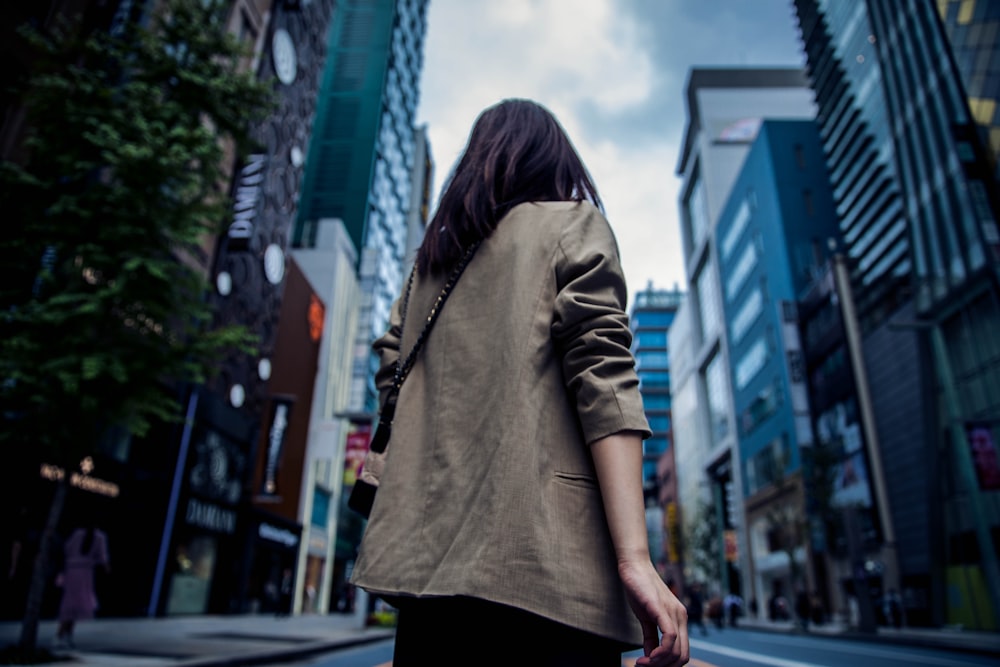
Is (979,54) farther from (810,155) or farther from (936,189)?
(810,155)

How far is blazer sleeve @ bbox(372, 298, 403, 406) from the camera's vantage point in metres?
1.52

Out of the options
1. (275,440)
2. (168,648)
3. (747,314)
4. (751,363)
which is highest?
(747,314)

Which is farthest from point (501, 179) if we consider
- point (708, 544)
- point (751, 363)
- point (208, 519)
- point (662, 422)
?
point (662, 422)

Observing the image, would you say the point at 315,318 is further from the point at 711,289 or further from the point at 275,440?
the point at 711,289

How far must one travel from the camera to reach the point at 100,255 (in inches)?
281

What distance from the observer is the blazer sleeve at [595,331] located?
3.45 feet

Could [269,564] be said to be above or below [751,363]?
below

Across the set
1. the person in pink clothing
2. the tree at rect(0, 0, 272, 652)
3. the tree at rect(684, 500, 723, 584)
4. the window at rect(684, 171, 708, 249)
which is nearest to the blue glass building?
the tree at rect(684, 500, 723, 584)

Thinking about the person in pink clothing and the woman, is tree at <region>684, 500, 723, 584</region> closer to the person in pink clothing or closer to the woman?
the person in pink clothing

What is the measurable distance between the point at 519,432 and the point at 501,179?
0.64m

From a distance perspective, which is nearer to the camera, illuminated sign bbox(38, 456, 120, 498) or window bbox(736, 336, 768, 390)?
illuminated sign bbox(38, 456, 120, 498)

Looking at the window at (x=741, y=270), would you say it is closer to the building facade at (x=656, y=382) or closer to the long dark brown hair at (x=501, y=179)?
the building facade at (x=656, y=382)

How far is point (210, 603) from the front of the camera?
20.3 metres

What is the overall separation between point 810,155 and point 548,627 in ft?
172
